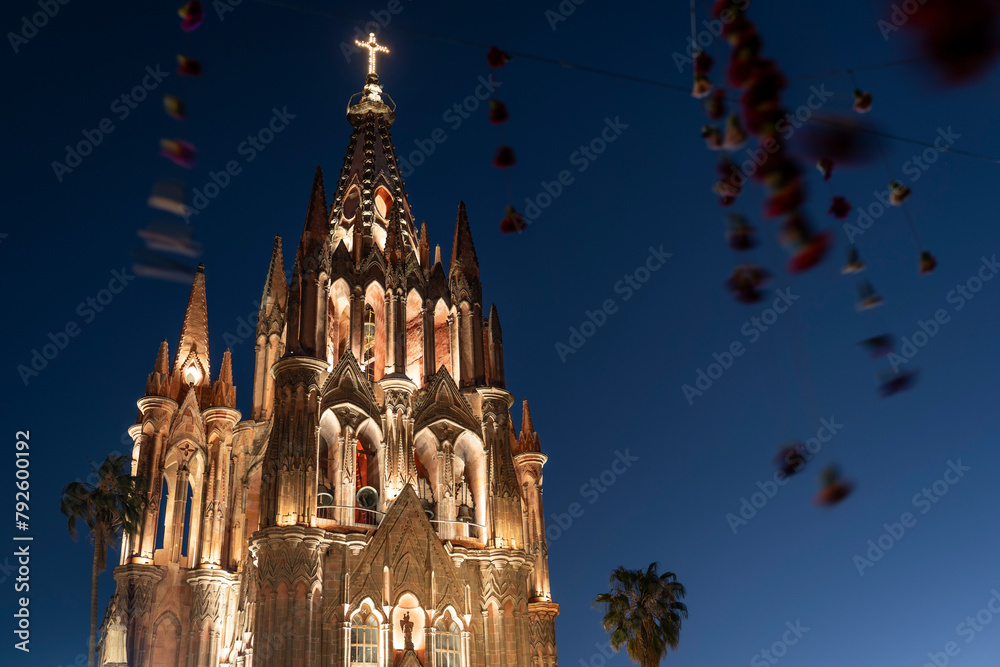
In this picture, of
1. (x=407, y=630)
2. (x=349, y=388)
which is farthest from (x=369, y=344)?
(x=407, y=630)

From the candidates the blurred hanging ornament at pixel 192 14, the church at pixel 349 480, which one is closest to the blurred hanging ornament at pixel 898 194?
the blurred hanging ornament at pixel 192 14

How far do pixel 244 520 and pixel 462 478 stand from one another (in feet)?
33.7

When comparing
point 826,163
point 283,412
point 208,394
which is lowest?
point 826,163

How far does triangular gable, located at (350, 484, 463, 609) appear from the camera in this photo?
3541cm

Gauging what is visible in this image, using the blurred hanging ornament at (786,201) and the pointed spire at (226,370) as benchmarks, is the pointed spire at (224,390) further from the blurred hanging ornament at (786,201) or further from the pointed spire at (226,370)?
the blurred hanging ornament at (786,201)

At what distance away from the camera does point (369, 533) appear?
3631 centimetres

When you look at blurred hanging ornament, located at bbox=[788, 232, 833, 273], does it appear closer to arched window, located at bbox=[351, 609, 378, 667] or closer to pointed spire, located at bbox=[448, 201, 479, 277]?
arched window, located at bbox=[351, 609, 378, 667]

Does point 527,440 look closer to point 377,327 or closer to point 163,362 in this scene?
point 377,327

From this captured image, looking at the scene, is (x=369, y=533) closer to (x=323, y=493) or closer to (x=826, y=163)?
(x=323, y=493)

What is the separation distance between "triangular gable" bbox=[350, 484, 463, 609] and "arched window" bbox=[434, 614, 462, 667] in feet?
2.38

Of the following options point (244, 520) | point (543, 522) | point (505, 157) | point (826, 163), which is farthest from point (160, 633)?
point (826, 163)

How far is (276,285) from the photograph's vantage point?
4828 cm

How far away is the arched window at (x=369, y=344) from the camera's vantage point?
46.3 m

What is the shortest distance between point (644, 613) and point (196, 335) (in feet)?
88.7
